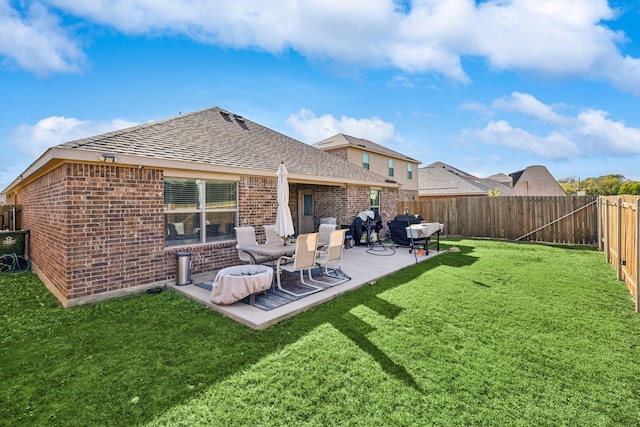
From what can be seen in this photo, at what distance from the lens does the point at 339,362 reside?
3400 millimetres

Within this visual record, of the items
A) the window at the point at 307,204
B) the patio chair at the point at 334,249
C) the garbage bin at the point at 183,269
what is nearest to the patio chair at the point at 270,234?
the patio chair at the point at 334,249

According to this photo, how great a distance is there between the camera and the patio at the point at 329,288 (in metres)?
4.66

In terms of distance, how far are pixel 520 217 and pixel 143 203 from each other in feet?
49.5

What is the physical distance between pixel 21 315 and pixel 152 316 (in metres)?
2.41

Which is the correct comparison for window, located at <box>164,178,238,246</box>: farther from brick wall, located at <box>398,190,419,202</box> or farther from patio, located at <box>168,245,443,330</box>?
brick wall, located at <box>398,190,419,202</box>

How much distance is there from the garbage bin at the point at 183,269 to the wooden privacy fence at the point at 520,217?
1269 centimetres

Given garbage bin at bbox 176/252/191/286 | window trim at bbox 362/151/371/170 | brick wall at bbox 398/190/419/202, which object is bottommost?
garbage bin at bbox 176/252/191/286

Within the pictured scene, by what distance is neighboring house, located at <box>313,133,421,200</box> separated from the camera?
2016cm

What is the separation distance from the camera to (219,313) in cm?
499

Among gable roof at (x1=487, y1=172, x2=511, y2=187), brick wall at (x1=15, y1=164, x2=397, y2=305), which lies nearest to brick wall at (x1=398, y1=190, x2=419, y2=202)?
brick wall at (x1=15, y1=164, x2=397, y2=305)

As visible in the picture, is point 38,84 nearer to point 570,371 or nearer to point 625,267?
point 570,371

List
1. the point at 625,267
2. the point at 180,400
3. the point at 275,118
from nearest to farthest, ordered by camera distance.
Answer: the point at 180,400
the point at 625,267
the point at 275,118

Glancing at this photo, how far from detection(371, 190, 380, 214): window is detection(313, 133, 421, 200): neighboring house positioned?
10.5 feet

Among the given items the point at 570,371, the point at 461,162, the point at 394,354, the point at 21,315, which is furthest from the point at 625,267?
the point at 461,162
